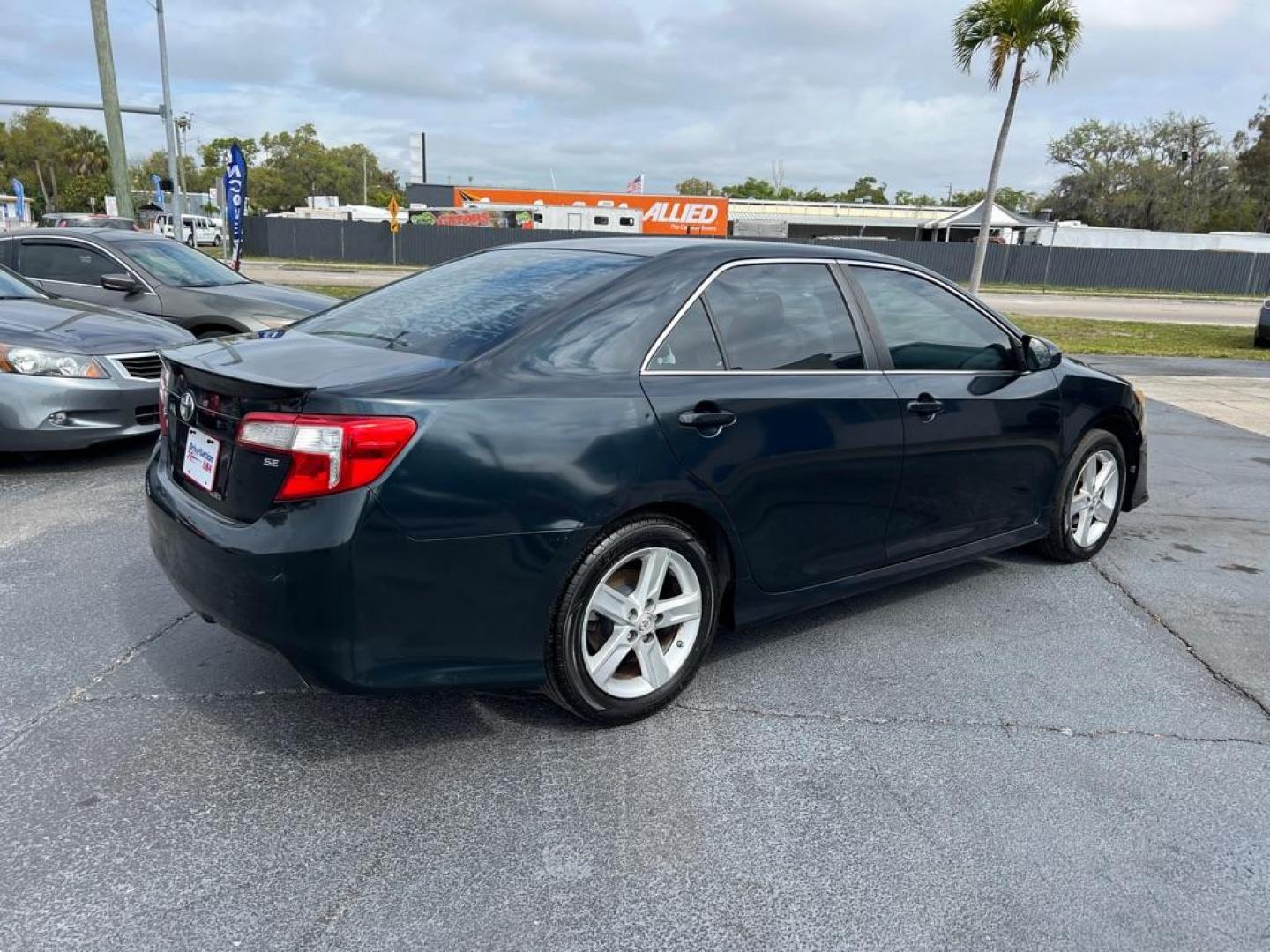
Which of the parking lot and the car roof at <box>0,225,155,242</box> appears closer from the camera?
the parking lot

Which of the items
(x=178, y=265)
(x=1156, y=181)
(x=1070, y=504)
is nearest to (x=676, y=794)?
(x=1070, y=504)

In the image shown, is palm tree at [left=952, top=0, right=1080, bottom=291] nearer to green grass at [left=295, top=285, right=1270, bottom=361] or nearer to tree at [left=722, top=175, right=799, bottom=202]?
green grass at [left=295, top=285, right=1270, bottom=361]

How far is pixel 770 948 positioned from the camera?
2.22 metres

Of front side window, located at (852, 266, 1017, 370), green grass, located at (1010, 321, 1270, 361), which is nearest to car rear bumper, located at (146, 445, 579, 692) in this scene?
front side window, located at (852, 266, 1017, 370)

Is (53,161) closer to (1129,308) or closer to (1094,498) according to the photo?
(1129,308)

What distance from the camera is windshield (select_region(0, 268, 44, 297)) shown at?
Answer: 7.11 meters

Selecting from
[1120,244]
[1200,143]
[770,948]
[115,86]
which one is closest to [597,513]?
[770,948]

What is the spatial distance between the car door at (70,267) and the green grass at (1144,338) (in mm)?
13610

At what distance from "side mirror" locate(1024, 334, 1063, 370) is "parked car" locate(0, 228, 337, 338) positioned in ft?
19.5

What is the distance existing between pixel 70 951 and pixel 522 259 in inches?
103

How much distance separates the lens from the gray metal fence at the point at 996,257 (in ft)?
130

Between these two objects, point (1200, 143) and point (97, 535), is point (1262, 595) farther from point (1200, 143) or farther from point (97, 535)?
point (1200, 143)

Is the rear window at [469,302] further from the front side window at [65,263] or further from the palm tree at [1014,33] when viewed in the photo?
the palm tree at [1014,33]

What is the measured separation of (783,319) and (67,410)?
4.53 m
